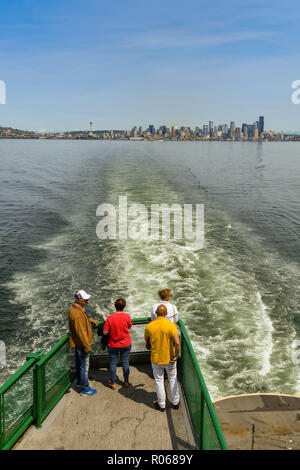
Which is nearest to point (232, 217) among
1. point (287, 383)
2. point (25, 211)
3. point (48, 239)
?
point (48, 239)

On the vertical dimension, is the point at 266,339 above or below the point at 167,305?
below

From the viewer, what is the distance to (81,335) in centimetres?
674

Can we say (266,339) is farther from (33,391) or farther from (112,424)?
(33,391)

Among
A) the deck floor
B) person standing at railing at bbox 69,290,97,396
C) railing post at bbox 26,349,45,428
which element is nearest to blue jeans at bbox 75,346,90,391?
person standing at railing at bbox 69,290,97,396

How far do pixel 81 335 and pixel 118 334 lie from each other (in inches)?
28.6

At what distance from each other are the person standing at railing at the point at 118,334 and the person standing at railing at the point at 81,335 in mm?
392

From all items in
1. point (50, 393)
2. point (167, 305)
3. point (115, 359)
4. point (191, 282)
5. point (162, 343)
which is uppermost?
point (167, 305)

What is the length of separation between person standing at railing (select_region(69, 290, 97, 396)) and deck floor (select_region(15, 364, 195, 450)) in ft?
1.15

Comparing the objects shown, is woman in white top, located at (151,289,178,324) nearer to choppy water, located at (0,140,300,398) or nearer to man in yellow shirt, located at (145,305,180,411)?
man in yellow shirt, located at (145,305,180,411)

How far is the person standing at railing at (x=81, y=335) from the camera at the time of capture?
670 cm

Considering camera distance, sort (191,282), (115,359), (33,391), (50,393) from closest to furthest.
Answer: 1. (33,391)
2. (50,393)
3. (115,359)
4. (191,282)

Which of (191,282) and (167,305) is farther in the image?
(191,282)

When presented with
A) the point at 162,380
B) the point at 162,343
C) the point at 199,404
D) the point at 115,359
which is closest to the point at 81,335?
the point at 115,359
